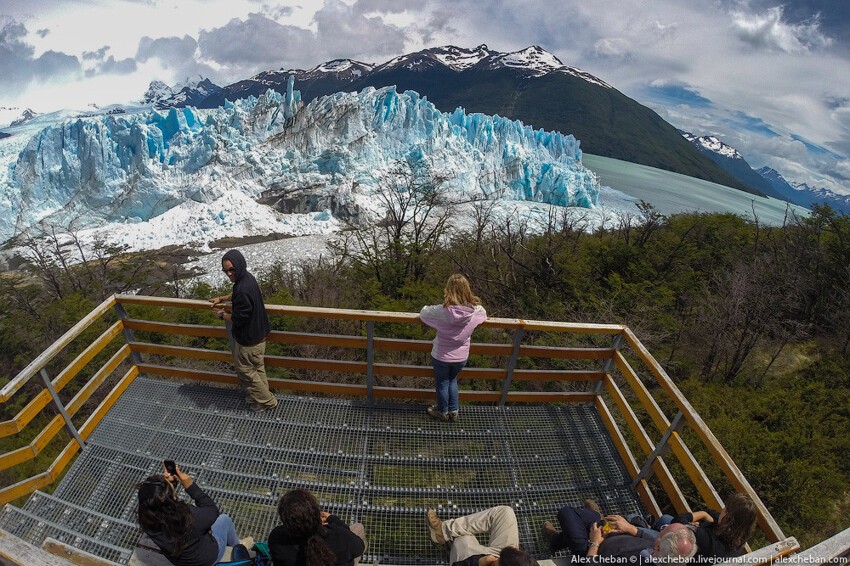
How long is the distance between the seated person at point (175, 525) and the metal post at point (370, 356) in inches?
61.3

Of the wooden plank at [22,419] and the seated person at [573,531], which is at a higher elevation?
the wooden plank at [22,419]

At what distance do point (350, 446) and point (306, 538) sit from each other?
4.72 feet

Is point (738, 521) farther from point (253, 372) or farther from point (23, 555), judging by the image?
point (253, 372)

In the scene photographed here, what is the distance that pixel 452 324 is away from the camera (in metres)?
3.14

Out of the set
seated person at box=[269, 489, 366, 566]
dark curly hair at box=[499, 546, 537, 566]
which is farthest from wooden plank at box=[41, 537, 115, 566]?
dark curly hair at box=[499, 546, 537, 566]

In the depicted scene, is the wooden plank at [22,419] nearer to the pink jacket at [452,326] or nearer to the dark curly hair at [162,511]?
the dark curly hair at [162,511]

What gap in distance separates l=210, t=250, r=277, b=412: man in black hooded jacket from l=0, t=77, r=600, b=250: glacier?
1440 inches

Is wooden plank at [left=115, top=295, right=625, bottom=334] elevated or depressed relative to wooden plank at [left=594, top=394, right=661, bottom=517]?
elevated

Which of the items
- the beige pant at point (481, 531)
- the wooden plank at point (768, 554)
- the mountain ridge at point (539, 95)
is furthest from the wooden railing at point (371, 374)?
the mountain ridge at point (539, 95)

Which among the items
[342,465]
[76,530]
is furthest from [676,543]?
[76,530]

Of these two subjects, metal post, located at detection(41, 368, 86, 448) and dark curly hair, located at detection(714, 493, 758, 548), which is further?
metal post, located at detection(41, 368, 86, 448)

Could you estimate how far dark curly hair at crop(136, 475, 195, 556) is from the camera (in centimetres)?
188

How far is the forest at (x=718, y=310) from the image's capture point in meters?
5.95

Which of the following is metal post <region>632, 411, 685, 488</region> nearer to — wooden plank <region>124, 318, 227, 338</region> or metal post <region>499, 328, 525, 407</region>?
metal post <region>499, 328, 525, 407</region>
